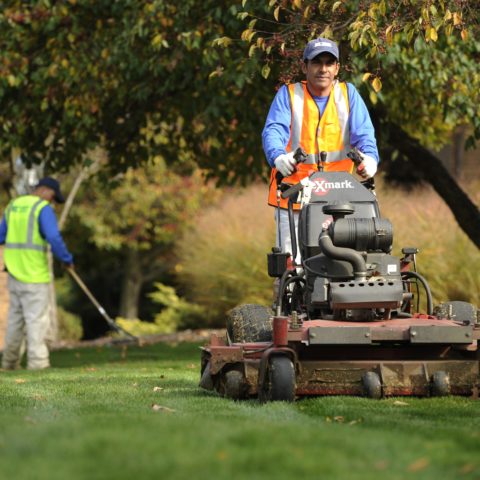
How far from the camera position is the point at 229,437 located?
16.9ft

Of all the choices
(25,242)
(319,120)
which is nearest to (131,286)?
(25,242)

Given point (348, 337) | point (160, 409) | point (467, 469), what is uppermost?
point (348, 337)

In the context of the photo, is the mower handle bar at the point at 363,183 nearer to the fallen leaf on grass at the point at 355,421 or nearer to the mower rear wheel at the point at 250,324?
the mower rear wheel at the point at 250,324

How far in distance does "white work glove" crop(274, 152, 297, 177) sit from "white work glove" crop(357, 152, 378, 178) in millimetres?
500

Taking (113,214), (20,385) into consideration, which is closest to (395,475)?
(20,385)

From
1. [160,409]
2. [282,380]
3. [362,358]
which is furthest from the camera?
[362,358]

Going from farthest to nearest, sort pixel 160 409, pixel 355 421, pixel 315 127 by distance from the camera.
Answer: pixel 315 127
pixel 160 409
pixel 355 421

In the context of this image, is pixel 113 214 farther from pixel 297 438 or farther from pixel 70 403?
pixel 297 438

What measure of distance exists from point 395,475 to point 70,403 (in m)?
3.10

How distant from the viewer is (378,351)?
7.50 meters

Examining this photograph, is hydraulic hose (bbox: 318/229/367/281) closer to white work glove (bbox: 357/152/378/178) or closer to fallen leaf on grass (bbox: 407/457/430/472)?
white work glove (bbox: 357/152/378/178)

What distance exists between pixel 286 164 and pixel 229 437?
9.77 ft

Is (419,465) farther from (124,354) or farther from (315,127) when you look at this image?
(124,354)

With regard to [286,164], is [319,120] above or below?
above
